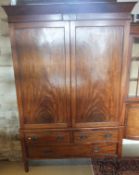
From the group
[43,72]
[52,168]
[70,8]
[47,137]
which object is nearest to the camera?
[70,8]

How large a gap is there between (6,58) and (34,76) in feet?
1.89

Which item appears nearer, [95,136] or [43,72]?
[43,72]

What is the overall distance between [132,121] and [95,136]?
1.85 feet

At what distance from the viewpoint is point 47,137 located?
81.6 inches

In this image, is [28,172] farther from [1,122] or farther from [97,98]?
[97,98]

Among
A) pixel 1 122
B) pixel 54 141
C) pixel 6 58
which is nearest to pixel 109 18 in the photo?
pixel 6 58

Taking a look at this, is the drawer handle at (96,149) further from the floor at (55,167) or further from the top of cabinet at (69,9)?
the top of cabinet at (69,9)

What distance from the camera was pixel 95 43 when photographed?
176 centimetres

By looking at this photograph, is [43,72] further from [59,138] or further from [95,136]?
[95,136]

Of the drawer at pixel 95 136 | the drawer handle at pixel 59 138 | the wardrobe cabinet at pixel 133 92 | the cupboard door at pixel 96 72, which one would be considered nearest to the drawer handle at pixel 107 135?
the drawer at pixel 95 136

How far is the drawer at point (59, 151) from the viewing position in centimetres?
213

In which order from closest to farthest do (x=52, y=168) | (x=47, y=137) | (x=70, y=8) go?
1. (x=70, y=8)
2. (x=47, y=137)
3. (x=52, y=168)

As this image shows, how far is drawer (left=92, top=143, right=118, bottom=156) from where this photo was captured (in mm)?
2152

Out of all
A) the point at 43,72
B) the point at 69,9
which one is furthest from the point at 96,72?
the point at 69,9
